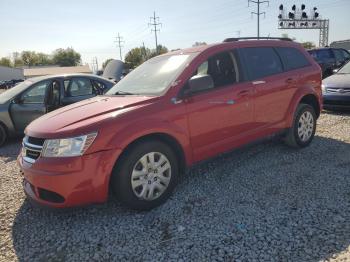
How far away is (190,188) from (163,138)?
0.89 meters

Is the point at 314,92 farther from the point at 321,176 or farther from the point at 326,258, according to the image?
the point at 326,258

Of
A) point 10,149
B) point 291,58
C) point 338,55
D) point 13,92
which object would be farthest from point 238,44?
point 338,55

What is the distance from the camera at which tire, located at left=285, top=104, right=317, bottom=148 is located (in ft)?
17.3

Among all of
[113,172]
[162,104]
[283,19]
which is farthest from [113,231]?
[283,19]

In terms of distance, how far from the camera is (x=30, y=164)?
3.33m

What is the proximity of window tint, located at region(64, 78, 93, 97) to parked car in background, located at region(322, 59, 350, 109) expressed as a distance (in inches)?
233

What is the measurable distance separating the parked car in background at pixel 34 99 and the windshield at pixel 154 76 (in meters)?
3.22

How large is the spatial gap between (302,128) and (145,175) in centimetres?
315

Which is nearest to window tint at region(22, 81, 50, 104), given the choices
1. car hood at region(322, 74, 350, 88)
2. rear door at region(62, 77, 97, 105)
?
rear door at region(62, 77, 97, 105)

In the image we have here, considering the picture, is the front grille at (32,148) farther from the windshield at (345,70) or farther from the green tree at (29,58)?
the green tree at (29,58)

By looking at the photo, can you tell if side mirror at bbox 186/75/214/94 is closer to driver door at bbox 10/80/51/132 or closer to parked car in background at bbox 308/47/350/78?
driver door at bbox 10/80/51/132

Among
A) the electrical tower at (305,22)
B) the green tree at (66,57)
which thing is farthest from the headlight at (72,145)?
the green tree at (66,57)

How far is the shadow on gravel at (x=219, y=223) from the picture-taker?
2846 millimetres

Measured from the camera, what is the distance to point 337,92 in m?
7.89
